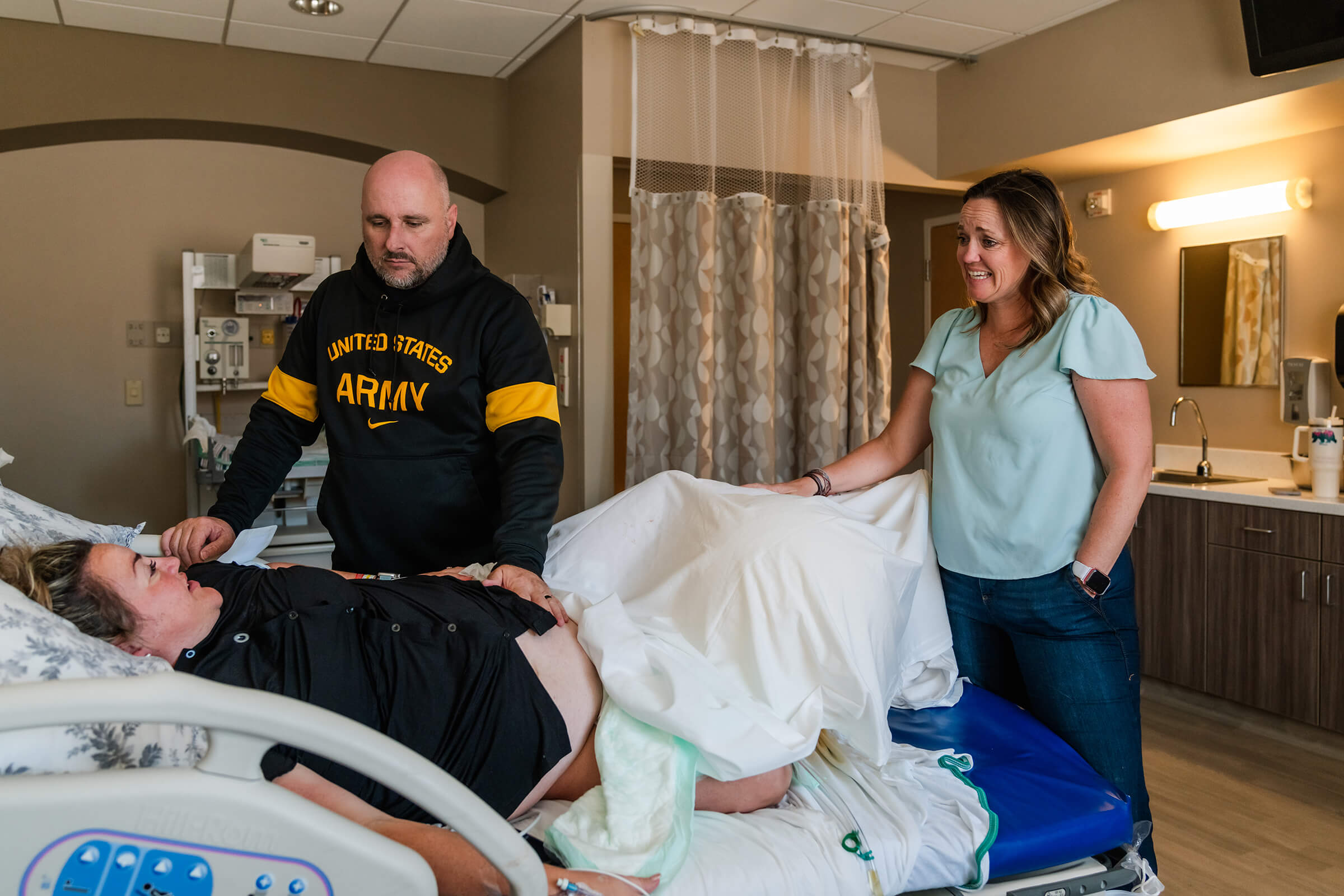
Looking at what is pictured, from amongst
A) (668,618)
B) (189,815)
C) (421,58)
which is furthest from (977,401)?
(421,58)

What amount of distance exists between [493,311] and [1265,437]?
2969 mm

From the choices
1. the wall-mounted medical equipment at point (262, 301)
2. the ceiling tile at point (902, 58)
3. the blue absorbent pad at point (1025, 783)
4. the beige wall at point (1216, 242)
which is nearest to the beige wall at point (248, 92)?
the wall-mounted medical equipment at point (262, 301)

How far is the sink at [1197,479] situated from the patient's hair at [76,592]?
131 inches

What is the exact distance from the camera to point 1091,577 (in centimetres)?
162

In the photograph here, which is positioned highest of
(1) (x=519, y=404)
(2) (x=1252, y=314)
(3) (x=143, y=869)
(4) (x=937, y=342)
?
(2) (x=1252, y=314)

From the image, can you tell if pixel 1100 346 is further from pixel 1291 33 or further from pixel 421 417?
pixel 1291 33

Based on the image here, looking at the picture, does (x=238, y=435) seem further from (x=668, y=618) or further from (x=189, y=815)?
(x=189, y=815)

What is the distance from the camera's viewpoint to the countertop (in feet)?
9.78

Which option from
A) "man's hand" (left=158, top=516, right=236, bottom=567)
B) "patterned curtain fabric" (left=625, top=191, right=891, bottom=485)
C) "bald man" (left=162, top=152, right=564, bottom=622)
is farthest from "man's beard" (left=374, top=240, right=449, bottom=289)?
"patterned curtain fabric" (left=625, top=191, right=891, bottom=485)

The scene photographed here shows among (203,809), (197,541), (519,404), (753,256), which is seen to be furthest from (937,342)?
(753,256)

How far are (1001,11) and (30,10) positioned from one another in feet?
10.8

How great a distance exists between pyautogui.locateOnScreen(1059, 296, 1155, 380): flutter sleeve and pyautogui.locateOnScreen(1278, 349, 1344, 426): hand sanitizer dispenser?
2124mm

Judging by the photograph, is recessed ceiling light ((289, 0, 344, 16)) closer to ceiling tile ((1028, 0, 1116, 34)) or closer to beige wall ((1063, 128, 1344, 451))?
ceiling tile ((1028, 0, 1116, 34))

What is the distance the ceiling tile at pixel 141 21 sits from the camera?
3316 mm
